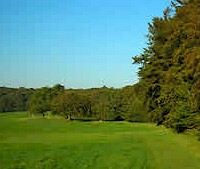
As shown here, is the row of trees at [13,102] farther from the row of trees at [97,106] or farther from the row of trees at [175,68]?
the row of trees at [175,68]

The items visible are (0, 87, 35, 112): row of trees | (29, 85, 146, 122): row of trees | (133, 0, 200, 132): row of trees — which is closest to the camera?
(133, 0, 200, 132): row of trees

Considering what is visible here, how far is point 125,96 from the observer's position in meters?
111

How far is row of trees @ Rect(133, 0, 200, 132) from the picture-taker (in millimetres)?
23798

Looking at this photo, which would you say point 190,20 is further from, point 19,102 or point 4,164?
point 19,102

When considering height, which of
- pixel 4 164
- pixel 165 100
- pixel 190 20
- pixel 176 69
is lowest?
pixel 4 164

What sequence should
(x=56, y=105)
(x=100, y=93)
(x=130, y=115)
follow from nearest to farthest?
1. (x=130, y=115)
2. (x=56, y=105)
3. (x=100, y=93)

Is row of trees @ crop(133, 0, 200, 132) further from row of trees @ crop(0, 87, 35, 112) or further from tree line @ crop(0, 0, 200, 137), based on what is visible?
row of trees @ crop(0, 87, 35, 112)

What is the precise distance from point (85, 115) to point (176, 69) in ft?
290

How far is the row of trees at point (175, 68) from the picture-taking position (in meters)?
23.8

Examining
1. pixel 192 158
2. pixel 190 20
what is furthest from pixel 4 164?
pixel 190 20

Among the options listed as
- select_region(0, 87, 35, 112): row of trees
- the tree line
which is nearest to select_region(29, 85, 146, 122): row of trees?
the tree line

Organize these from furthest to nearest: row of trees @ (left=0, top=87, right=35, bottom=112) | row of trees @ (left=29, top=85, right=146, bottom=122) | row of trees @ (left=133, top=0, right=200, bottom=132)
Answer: row of trees @ (left=0, top=87, right=35, bottom=112) < row of trees @ (left=29, top=85, right=146, bottom=122) < row of trees @ (left=133, top=0, right=200, bottom=132)

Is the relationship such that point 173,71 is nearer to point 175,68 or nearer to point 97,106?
point 175,68

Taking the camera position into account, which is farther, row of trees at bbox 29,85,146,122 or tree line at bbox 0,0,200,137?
row of trees at bbox 29,85,146,122
